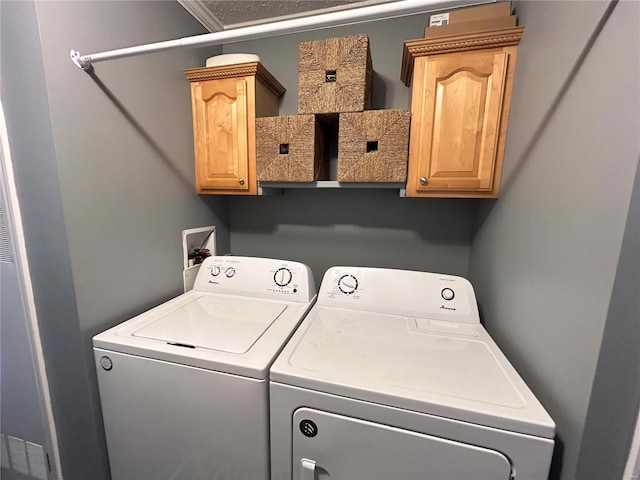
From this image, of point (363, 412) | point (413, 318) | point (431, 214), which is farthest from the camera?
point (431, 214)

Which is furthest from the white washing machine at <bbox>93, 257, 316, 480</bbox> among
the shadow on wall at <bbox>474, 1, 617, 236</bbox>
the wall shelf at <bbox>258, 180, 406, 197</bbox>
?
the shadow on wall at <bbox>474, 1, 617, 236</bbox>

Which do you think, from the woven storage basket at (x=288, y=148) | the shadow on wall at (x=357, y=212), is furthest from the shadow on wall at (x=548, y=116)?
→ the woven storage basket at (x=288, y=148)

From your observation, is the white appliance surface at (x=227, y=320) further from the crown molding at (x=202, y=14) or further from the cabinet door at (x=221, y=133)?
the crown molding at (x=202, y=14)

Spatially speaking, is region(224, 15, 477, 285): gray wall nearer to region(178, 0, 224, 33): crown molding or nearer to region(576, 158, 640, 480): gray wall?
region(178, 0, 224, 33): crown molding

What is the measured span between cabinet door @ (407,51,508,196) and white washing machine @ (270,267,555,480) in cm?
69

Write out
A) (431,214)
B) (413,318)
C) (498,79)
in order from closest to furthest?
(498,79) → (413,318) → (431,214)

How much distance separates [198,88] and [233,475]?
1.77 metres

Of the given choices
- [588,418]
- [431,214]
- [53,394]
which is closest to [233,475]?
[53,394]

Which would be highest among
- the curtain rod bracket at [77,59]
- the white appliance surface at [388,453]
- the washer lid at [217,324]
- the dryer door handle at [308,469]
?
the curtain rod bracket at [77,59]

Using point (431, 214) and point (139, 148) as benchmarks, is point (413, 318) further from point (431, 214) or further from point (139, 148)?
point (139, 148)

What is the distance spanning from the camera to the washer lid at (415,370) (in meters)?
0.69

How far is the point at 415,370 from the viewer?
0.84m

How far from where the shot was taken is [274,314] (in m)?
1.23

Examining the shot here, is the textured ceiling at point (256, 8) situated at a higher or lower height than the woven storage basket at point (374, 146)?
higher
